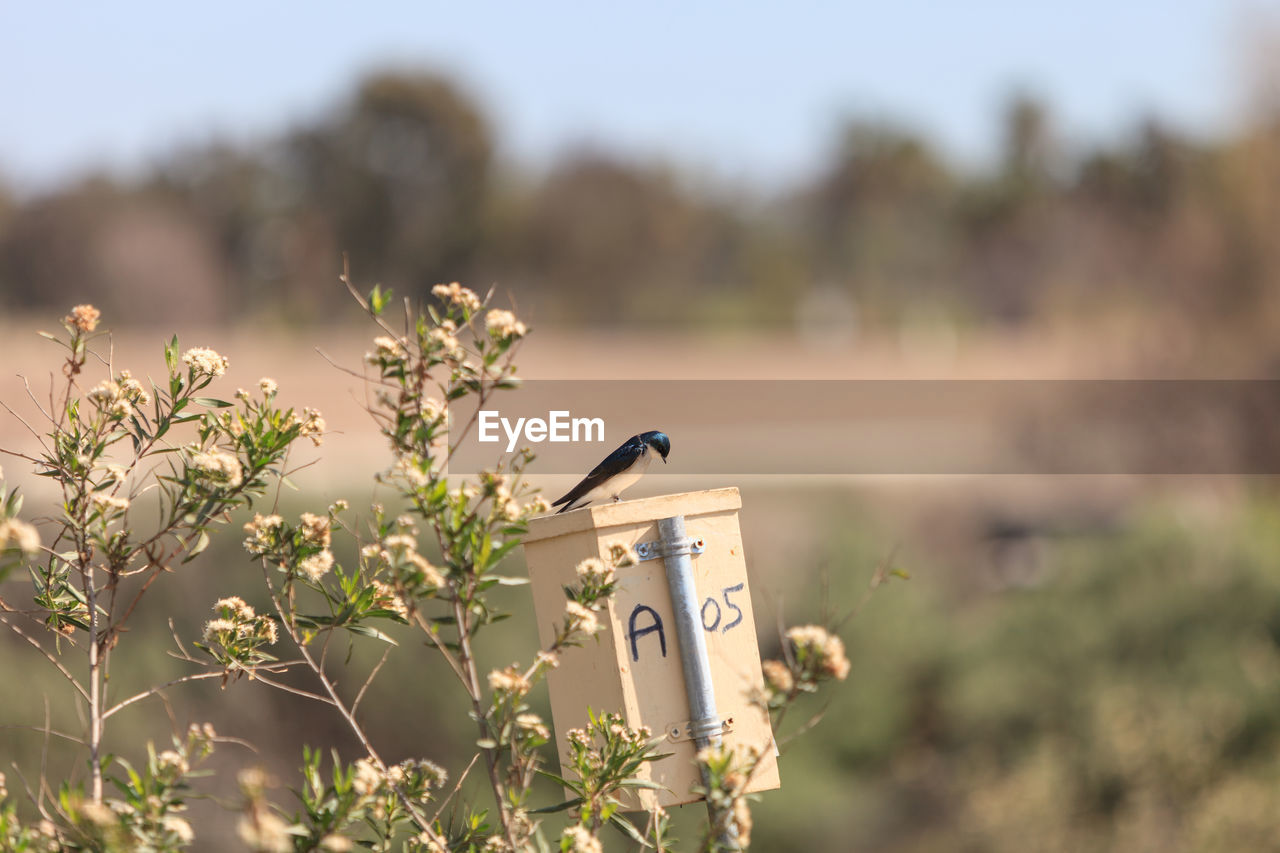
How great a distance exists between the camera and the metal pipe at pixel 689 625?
7.43 ft

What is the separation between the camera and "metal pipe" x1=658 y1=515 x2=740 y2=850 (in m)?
2.26

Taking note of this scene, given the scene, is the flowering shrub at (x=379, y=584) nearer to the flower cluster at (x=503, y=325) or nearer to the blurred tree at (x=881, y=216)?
the flower cluster at (x=503, y=325)

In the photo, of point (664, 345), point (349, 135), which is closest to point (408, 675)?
point (664, 345)

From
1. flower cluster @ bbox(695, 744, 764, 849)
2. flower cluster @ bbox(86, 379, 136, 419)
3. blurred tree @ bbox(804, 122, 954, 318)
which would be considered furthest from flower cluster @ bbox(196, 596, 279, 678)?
blurred tree @ bbox(804, 122, 954, 318)

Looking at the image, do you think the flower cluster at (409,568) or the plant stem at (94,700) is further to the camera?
the plant stem at (94,700)

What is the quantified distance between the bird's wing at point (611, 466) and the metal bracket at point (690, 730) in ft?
1.30

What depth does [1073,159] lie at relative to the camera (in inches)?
1689

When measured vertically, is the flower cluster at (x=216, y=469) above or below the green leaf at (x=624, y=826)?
above

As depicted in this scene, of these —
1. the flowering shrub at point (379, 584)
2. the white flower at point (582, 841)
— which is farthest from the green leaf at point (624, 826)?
the white flower at point (582, 841)

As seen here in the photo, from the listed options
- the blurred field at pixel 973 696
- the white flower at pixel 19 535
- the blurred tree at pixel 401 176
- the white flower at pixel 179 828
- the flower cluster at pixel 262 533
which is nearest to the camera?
the white flower at pixel 19 535

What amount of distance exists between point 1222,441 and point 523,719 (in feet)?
62.8

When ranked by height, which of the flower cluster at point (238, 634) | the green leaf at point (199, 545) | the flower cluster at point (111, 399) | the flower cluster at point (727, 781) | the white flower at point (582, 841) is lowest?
the white flower at point (582, 841)

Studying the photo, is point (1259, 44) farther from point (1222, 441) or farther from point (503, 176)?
point (503, 176)

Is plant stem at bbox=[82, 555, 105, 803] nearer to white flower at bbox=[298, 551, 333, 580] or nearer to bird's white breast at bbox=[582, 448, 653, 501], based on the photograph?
white flower at bbox=[298, 551, 333, 580]
